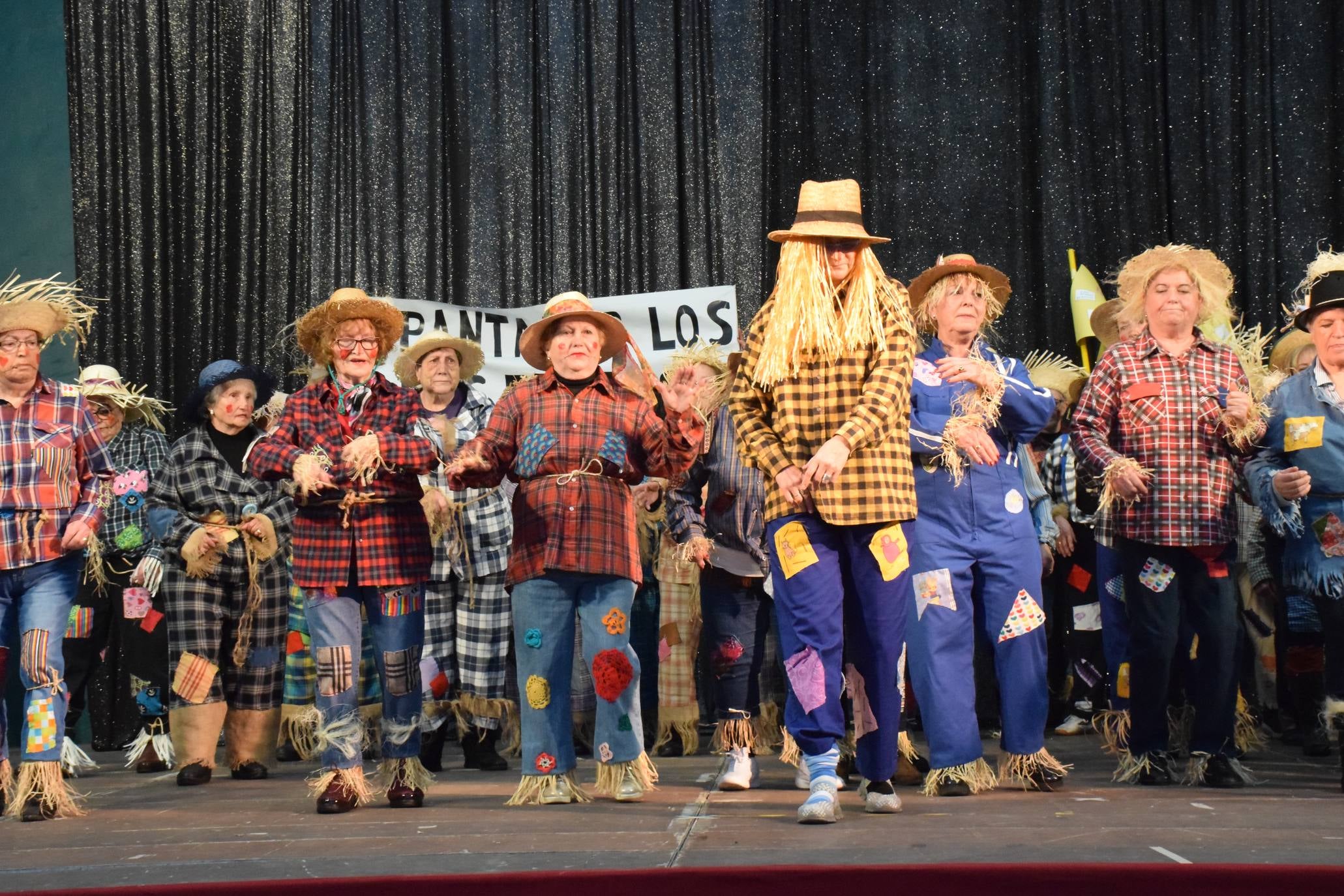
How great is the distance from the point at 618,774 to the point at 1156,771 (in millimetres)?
1842

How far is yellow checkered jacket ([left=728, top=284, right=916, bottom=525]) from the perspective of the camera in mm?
3947

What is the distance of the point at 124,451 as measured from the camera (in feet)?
22.5

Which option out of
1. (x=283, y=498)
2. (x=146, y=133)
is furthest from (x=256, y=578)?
(x=146, y=133)

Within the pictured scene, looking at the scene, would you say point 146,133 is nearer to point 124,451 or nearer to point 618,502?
point 124,451

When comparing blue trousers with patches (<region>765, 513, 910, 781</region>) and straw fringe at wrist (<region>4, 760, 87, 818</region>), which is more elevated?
blue trousers with patches (<region>765, 513, 910, 781</region>)

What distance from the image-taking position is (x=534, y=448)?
4570mm

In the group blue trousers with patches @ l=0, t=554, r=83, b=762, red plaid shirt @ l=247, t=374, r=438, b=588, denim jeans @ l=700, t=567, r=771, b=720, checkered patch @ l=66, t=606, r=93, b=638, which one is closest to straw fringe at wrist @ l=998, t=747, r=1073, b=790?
denim jeans @ l=700, t=567, r=771, b=720

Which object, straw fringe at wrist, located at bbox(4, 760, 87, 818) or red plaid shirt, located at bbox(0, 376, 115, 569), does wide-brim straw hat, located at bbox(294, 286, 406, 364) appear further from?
straw fringe at wrist, located at bbox(4, 760, 87, 818)

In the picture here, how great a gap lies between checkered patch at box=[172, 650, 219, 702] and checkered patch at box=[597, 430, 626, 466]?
2.11 meters

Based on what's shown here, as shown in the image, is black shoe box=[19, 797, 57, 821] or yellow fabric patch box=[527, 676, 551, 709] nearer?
yellow fabric patch box=[527, 676, 551, 709]

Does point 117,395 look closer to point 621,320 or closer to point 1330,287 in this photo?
point 621,320

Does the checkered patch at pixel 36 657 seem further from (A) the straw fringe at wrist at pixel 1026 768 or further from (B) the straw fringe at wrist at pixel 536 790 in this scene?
(A) the straw fringe at wrist at pixel 1026 768

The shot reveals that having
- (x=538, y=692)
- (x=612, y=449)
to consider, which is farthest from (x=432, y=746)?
(x=612, y=449)

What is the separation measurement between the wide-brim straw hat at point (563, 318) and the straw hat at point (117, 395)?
2.40 m
